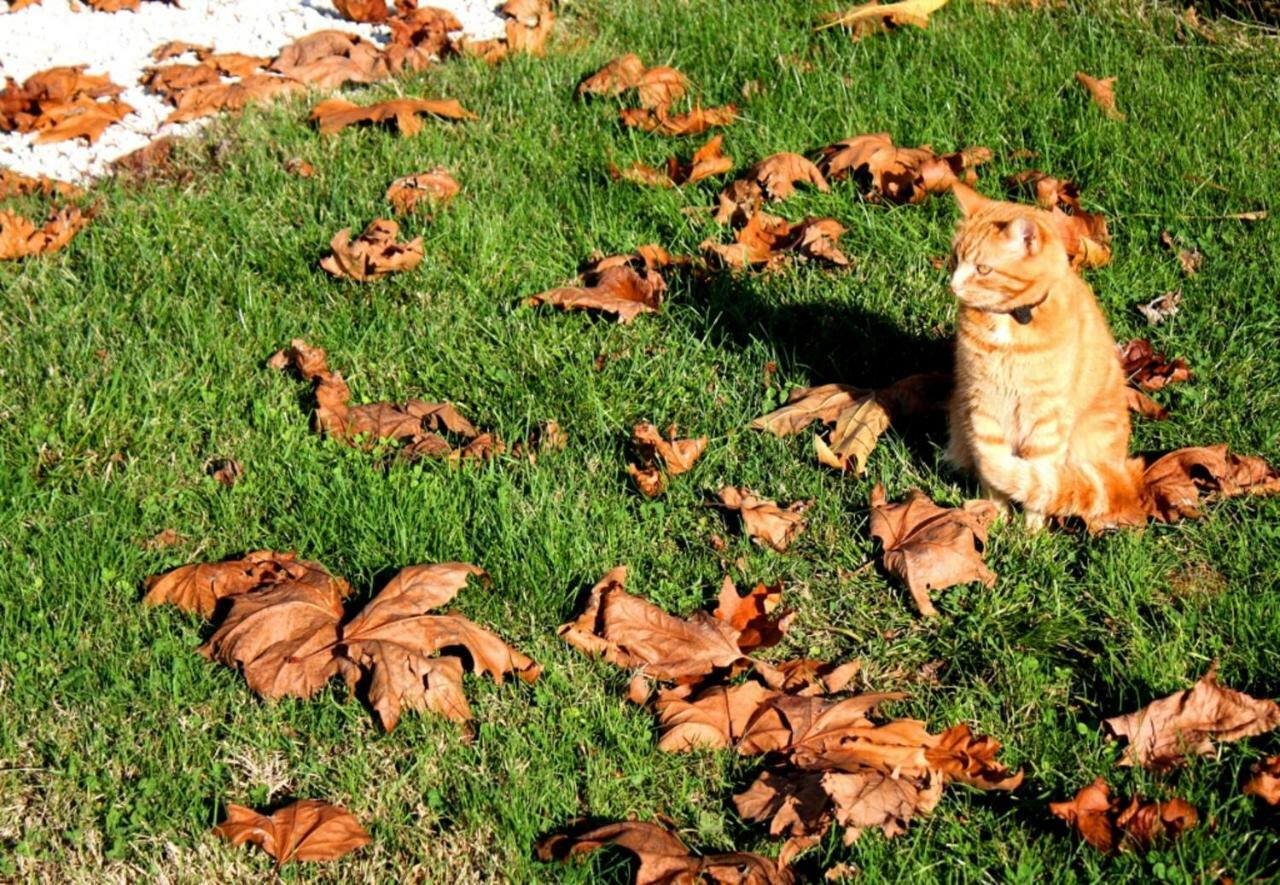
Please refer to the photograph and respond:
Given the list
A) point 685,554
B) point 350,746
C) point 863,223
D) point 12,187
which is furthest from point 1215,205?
point 12,187

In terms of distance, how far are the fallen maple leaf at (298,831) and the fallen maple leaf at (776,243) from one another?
8.39ft

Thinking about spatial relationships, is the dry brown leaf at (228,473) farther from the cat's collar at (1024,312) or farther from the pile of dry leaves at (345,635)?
the cat's collar at (1024,312)

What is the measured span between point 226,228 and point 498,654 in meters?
2.48

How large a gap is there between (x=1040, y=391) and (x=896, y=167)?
5.44 feet

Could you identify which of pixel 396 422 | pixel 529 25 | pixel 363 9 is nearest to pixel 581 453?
pixel 396 422

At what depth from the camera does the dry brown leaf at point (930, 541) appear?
381 centimetres

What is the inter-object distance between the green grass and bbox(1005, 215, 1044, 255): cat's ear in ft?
2.84

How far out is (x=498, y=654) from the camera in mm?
3623

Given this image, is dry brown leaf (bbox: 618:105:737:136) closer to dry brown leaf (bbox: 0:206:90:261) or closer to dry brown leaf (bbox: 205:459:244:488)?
dry brown leaf (bbox: 0:206:90:261)

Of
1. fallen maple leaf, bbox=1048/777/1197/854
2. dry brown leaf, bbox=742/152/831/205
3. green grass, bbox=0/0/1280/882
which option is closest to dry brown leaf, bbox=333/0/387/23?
green grass, bbox=0/0/1280/882

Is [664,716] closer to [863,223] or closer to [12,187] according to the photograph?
[863,223]

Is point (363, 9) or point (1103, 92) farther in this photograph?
point (363, 9)

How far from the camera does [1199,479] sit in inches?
161

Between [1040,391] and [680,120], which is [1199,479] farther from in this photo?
[680,120]
